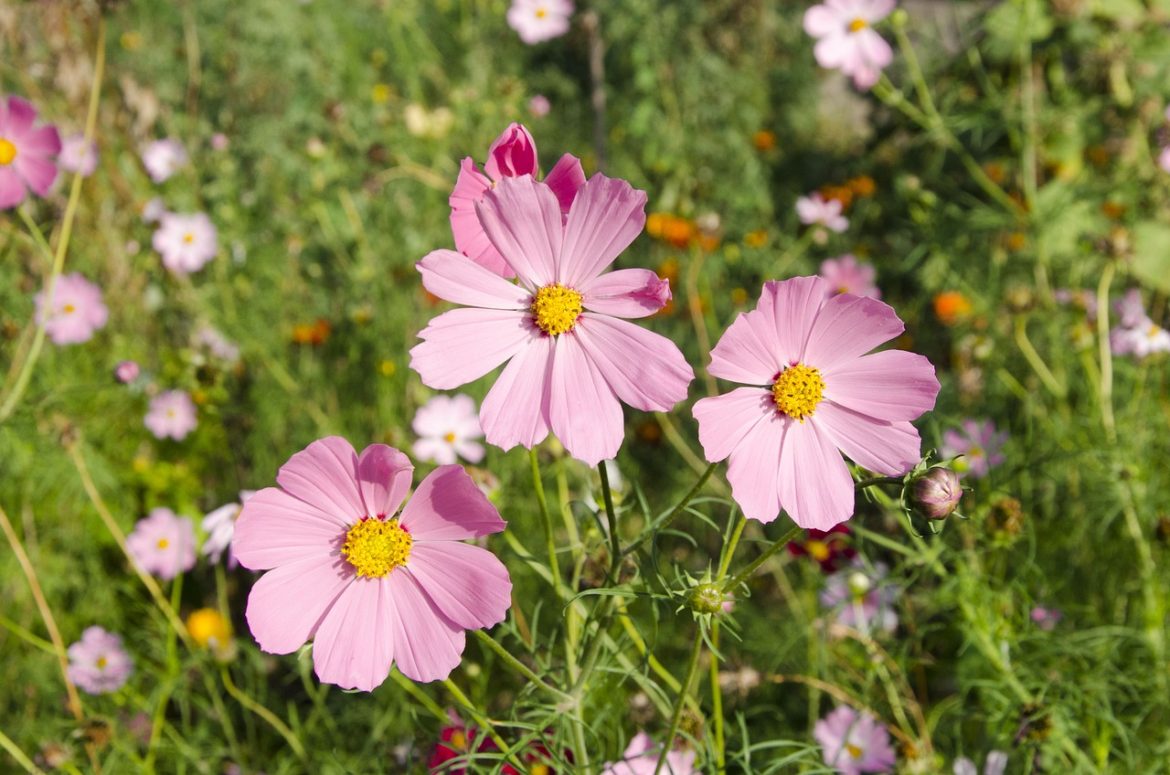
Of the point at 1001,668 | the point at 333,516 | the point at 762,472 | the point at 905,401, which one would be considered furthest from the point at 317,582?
the point at 1001,668

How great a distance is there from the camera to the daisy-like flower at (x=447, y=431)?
4.68 feet

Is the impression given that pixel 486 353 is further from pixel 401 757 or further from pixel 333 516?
pixel 401 757

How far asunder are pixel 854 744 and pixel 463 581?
0.78 meters

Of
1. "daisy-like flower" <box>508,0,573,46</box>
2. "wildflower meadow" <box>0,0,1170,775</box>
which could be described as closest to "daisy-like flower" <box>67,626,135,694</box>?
"wildflower meadow" <box>0,0,1170,775</box>

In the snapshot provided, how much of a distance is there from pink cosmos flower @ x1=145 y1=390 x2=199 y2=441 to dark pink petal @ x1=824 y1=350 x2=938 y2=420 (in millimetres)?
A: 1356

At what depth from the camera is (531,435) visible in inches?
22.9

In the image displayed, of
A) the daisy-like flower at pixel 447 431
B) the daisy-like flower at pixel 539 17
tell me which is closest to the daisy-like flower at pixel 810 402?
the daisy-like flower at pixel 447 431

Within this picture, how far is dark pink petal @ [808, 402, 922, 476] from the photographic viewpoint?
582 millimetres

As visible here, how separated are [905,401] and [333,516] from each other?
40 centimetres

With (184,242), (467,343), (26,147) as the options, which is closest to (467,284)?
(467,343)

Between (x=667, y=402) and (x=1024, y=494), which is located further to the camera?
(x=1024, y=494)

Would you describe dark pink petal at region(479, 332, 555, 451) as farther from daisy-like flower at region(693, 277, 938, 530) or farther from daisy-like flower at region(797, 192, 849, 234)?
daisy-like flower at region(797, 192, 849, 234)

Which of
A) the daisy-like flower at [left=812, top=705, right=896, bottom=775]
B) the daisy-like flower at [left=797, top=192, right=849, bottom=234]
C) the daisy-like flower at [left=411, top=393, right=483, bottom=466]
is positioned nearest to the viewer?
the daisy-like flower at [left=812, top=705, right=896, bottom=775]

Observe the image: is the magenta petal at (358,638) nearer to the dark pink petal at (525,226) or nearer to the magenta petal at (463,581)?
the magenta petal at (463,581)
